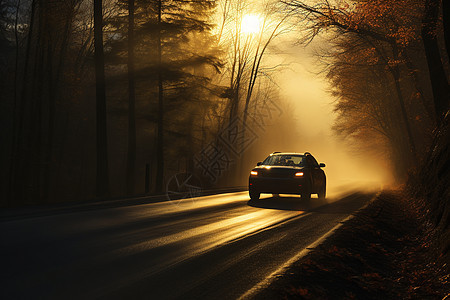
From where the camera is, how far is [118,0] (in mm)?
25562

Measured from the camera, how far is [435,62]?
640 inches

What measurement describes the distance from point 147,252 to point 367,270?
328cm

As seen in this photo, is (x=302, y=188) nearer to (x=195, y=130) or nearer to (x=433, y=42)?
(x=433, y=42)

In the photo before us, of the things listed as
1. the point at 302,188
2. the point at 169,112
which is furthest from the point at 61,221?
the point at 169,112

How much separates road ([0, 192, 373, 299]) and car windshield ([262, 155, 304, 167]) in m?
4.82

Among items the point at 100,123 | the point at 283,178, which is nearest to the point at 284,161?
the point at 283,178

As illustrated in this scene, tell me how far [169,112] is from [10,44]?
14.5m

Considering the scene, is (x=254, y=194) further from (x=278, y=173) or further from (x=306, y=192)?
(x=306, y=192)

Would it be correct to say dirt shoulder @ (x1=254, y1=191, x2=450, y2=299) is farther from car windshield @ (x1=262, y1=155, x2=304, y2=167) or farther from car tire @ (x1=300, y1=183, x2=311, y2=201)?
car windshield @ (x1=262, y1=155, x2=304, y2=167)

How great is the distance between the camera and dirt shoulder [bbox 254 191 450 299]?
5488mm

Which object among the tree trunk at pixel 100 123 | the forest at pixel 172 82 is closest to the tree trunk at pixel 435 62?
the forest at pixel 172 82

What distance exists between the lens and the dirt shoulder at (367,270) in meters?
5.49

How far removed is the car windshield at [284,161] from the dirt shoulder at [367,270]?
24.7ft

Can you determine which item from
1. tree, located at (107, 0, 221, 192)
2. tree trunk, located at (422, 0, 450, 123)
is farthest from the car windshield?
tree, located at (107, 0, 221, 192)
